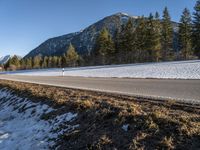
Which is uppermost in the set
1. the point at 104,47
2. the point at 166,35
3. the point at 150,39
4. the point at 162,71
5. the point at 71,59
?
the point at 166,35

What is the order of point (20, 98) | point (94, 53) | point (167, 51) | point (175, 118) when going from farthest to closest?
1. point (94, 53)
2. point (167, 51)
3. point (20, 98)
4. point (175, 118)

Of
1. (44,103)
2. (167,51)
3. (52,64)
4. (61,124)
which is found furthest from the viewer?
(52,64)

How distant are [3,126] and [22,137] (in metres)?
2.46

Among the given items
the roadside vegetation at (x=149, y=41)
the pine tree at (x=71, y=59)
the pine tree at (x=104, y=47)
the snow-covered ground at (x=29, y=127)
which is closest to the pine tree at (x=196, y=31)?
the roadside vegetation at (x=149, y=41)

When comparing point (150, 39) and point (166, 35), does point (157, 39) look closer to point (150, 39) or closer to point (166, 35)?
point (150, 39)

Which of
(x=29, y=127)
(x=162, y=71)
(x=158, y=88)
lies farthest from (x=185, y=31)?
(x=29, y=127)

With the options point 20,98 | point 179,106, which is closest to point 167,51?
point 20,98

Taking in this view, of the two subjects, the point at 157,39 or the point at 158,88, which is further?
the point at 157,39

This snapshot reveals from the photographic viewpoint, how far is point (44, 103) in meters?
11.8

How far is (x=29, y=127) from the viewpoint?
973 centimetres

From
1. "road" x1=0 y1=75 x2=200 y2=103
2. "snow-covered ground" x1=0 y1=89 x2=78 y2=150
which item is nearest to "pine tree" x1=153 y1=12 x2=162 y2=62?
"road" x1=0 y1=75 x2=200 y2=103

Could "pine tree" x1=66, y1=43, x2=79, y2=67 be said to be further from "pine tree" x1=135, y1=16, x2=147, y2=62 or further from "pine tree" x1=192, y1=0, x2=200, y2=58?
"pine tree" x1=192, y1=0, x2=200, y2=58

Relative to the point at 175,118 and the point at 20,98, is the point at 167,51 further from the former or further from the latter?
the point at 175,118

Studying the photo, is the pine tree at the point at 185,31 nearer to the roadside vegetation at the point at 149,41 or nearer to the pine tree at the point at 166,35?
the roadside vegetation at the point at 149,41
